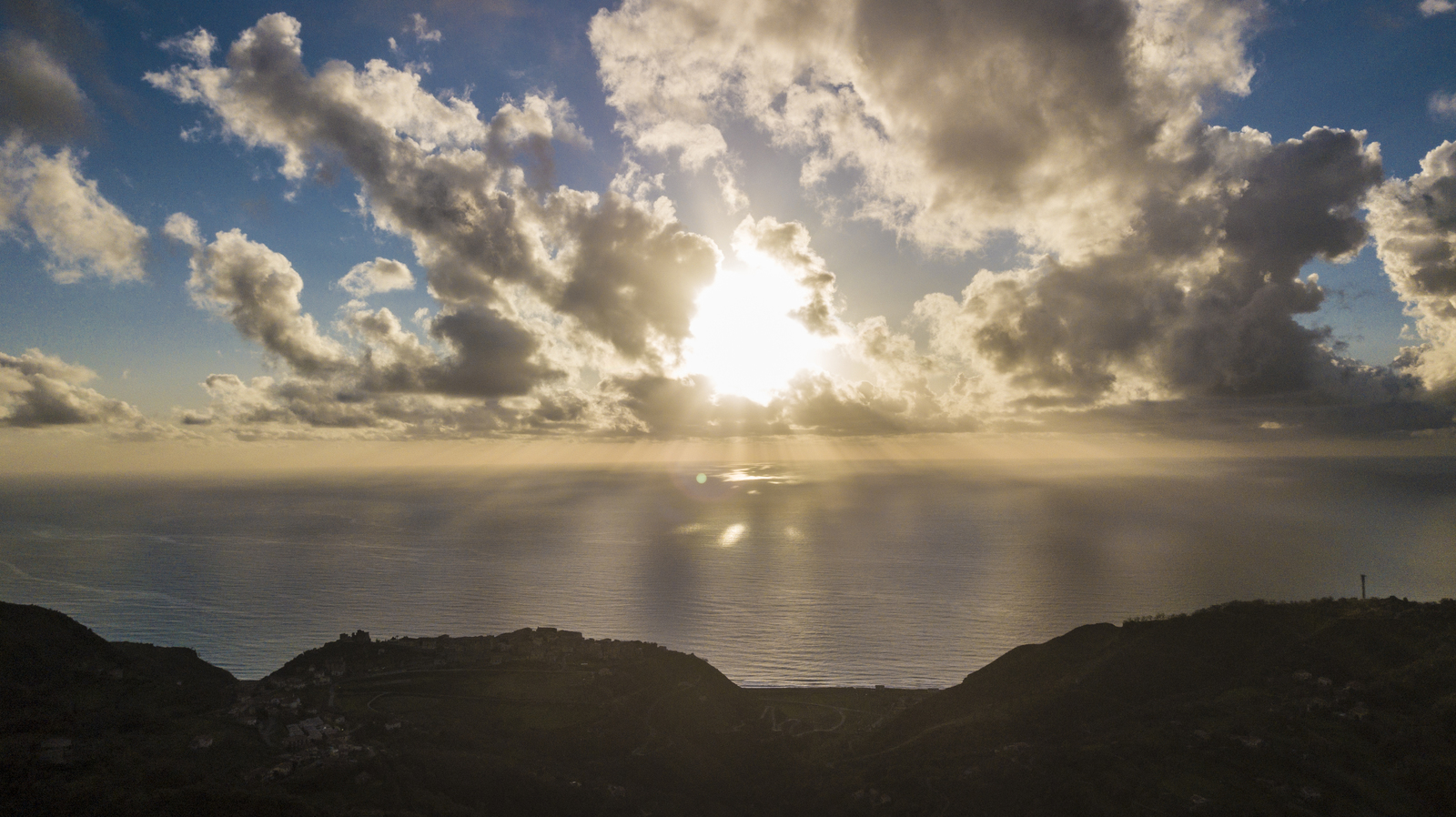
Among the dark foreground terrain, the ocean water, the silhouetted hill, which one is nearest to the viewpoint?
the dark foreground terrain

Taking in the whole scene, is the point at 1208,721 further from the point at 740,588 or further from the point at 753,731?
the point at 740,588

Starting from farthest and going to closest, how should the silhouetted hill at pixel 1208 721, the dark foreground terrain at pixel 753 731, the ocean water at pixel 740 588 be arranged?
the ocean water at pixel 740 588
the silhouetted hill at pixel 1208 721
the dark foreground terrain at pixel 753 731

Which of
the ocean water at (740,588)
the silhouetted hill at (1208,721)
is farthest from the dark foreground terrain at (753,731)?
the ocean water at (740,588)

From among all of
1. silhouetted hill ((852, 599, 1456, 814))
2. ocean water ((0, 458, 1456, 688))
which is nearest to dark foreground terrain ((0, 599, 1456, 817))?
silhouetted hill ((852, 599, 1456, 814))

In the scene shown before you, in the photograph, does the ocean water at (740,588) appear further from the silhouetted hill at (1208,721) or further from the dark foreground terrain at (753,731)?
the silhouetted hill at (1208,721)

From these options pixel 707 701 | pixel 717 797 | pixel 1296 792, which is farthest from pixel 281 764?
pixel 1296 792

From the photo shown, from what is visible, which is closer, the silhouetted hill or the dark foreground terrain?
the dark foreground terrain

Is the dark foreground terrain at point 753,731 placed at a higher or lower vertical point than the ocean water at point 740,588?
higher

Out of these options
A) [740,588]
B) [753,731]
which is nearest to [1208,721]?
[753,731]

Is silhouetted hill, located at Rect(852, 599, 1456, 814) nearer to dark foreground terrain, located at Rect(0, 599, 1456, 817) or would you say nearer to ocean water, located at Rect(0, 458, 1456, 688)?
dark foreground terrain, located at Rect(0, 599, 1456, 817)
